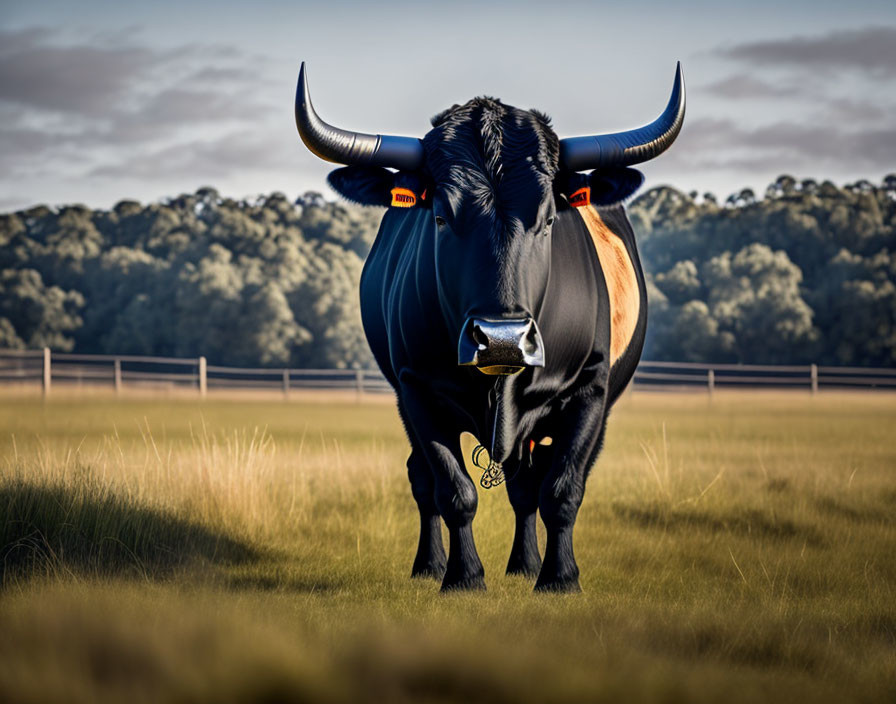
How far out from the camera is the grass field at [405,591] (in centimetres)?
344

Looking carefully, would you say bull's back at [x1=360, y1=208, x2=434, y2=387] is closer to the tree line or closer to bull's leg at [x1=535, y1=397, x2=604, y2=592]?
bull's leg at [x1=535, y1=397, x2=604, y2=592]

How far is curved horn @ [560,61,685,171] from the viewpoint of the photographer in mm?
5859

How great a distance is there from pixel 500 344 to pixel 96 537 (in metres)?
3.52

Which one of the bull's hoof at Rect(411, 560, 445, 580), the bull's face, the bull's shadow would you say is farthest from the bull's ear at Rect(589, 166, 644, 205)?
the bull's shadow

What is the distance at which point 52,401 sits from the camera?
28.9 m

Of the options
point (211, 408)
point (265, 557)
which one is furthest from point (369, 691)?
point (211, 408)

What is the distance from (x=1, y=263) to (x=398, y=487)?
183 feet

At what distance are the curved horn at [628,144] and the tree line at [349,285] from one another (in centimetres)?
4277

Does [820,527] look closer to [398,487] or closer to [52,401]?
[398,487]

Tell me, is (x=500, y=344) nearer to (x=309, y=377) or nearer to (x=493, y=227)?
(x=493, y=227)

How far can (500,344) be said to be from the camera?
4941 mm

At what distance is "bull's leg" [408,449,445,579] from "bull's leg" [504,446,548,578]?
499 millimetres

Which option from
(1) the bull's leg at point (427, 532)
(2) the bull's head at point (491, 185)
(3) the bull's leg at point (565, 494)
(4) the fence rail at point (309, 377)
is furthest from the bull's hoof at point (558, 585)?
(4) the fence rail at point (309, 377)

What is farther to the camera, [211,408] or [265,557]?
[211,408]
